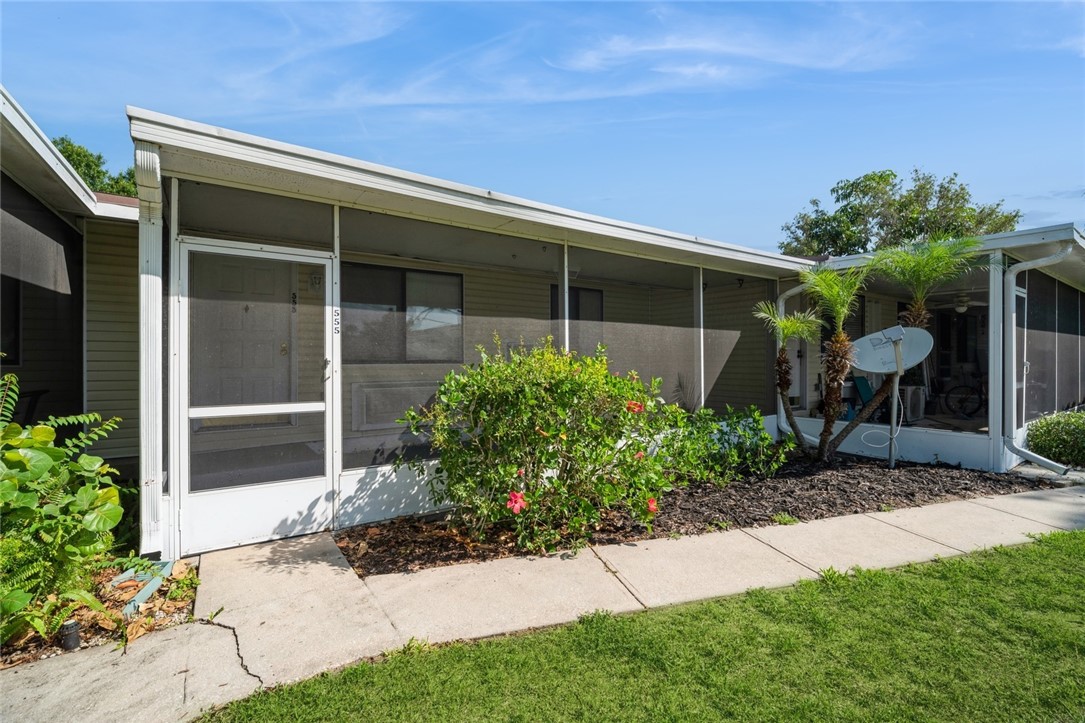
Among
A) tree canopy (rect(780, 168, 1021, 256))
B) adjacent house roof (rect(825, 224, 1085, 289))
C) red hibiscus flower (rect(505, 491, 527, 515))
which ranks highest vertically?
tree canopy (rect(780, 168, 1021, 256))

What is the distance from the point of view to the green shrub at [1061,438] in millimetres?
6160

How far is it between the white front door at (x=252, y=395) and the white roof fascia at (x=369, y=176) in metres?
0.68

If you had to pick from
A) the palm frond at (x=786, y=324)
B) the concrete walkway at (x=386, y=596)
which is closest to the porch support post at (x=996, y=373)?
the concrete walkway at (x=386, y=596)

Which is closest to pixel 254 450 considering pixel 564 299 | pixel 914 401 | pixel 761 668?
pixel 564 299

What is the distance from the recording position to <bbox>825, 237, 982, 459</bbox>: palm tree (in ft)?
18.2

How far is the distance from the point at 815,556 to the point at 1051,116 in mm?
7441

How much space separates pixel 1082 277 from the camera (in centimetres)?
801

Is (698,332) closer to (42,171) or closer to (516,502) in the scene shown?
(516,502)

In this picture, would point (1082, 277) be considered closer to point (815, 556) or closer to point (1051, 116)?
point (1051, 116)

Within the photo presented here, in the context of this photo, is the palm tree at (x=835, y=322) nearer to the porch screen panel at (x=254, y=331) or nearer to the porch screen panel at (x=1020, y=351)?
the porch screen panel at (x=1020, y=351)

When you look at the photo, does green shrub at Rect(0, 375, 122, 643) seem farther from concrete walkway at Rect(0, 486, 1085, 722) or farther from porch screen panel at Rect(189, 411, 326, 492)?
porch screen panel at Rect(189, 411, 326, 492)

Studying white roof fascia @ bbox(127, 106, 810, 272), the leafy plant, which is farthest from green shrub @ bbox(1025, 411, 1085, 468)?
the leafy plant

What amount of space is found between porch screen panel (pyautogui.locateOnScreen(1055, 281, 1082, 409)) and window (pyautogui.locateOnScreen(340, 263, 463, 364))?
8.75 meters

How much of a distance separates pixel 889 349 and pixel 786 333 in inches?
45.1
